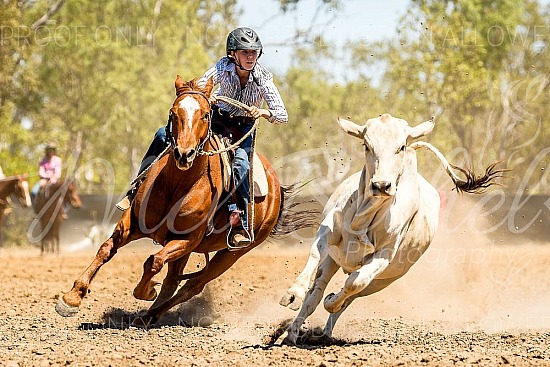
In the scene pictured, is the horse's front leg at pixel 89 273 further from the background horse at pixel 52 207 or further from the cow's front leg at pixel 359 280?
the background horse at pixel 52 207

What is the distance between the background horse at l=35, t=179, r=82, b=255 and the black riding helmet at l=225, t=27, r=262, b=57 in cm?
1099

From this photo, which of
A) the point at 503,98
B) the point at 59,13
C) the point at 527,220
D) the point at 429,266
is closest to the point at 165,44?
the point at 59,13

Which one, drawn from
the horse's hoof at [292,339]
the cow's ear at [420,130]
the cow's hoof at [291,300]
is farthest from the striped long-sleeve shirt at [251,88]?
the cow's hoof at [291,300]

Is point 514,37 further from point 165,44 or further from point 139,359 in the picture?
point 139,359

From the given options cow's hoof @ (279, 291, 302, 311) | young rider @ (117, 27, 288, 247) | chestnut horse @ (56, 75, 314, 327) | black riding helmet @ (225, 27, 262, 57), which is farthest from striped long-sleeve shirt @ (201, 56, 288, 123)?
cow's hoof @ (279, 291, 302, 311)

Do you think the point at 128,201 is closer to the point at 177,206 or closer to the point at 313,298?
the point at 177,206

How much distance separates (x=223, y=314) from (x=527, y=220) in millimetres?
10238

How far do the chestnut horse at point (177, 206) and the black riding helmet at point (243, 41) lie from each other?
0.38 m

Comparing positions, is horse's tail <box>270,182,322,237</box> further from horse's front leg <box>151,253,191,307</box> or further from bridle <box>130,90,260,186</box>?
bridle <box>130,90,260,186</box>

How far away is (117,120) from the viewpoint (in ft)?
122

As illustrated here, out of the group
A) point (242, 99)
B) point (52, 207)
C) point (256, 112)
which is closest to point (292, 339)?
point (256, 112)

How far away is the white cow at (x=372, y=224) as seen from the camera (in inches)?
237

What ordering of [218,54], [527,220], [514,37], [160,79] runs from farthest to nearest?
[218,54] → [160,79] → [514,37] → [527,220]

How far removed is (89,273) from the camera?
6488 millimetres
